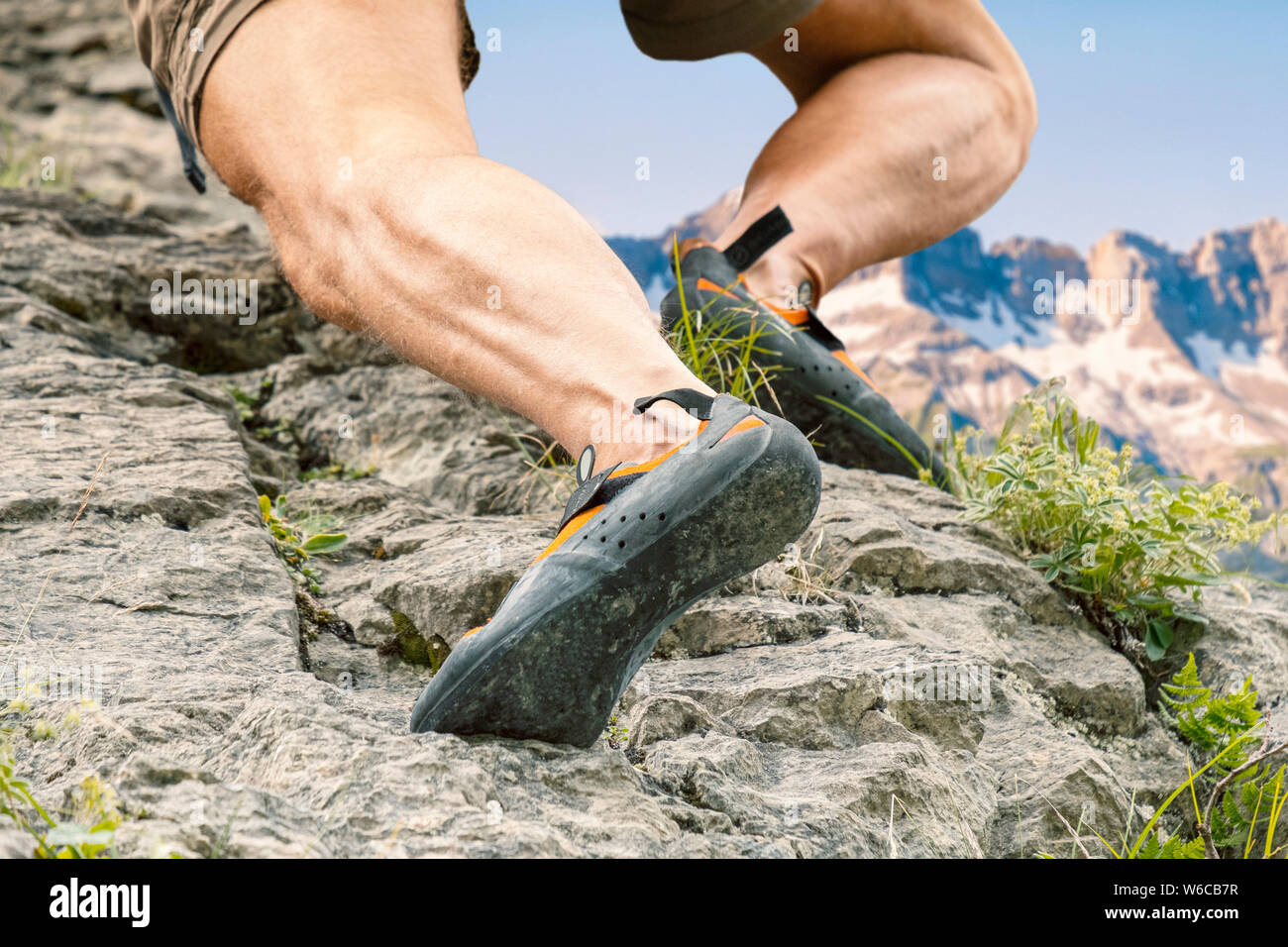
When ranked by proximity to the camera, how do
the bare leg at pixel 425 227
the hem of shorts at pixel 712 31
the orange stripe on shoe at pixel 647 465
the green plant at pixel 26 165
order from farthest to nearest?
the green plant at pixel 26 165
the hem of shorts at pixel 712 31
the bare leg at pixel 425 227
the orange stripe on shoe at pixel 647 465

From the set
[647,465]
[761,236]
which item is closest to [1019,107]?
[761,236]

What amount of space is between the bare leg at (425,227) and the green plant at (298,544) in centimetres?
54

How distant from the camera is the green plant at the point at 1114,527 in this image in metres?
2.02

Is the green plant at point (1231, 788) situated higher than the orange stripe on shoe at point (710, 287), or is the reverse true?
the orange stripe on shoe at point (710, 287)

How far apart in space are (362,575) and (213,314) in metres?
1.82

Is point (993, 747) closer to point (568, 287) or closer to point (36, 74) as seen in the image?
point (568, 287)

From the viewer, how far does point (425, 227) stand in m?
1.43

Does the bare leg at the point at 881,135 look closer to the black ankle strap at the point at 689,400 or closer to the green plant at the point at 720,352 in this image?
the green plant at the point at 720,352

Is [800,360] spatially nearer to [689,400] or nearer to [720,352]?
[720,352]

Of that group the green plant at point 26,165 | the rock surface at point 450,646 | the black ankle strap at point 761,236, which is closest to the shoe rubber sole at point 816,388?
the rock surface at point 450,646

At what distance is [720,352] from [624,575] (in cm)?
129

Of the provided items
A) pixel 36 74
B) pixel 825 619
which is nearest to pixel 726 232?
pixel 825 619

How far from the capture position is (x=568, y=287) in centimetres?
138

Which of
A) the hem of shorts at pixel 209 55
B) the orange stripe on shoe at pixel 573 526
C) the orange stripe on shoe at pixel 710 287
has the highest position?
the hem of shorts at pixel 209 55
